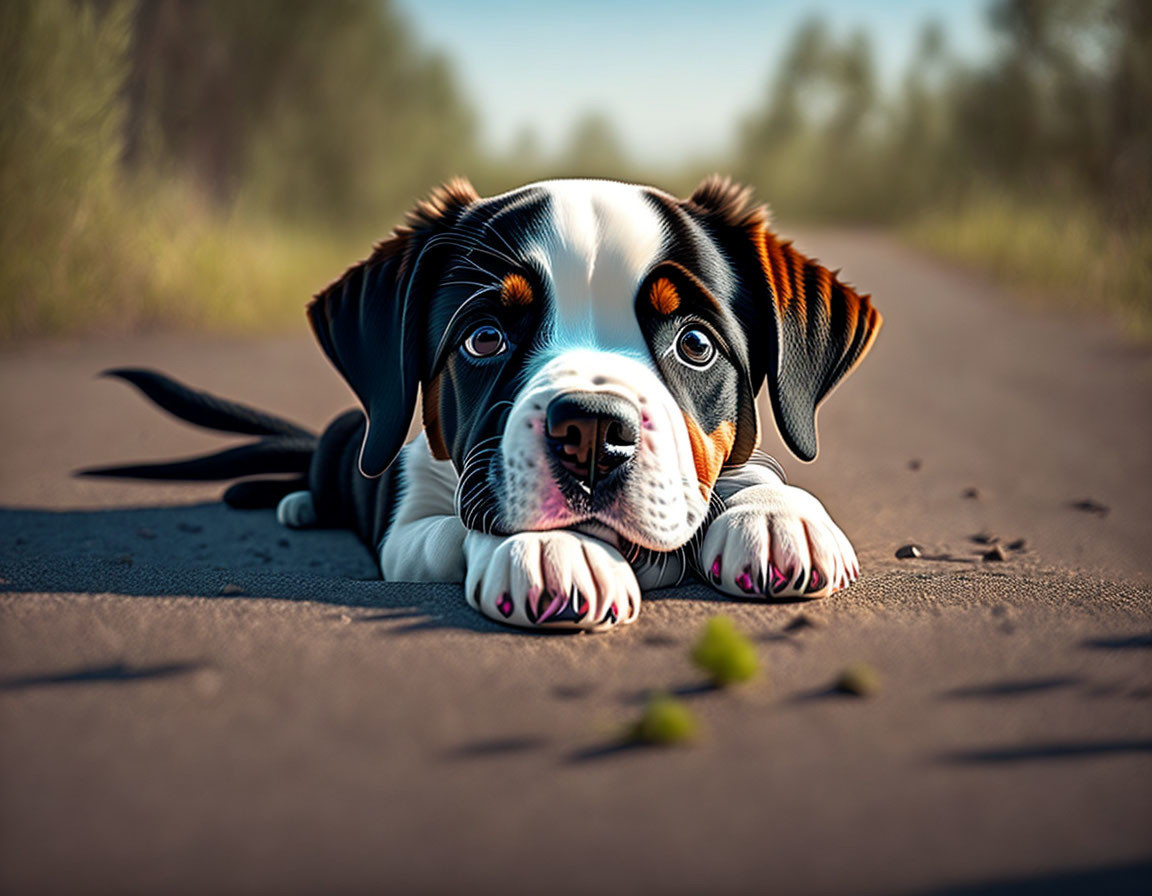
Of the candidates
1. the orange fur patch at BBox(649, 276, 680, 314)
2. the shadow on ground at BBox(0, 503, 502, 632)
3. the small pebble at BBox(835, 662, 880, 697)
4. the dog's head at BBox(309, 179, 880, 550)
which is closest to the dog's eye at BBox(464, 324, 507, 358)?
the dog's head at BBox(309, 179, 880, 550)

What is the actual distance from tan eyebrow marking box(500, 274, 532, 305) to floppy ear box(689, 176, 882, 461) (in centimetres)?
61

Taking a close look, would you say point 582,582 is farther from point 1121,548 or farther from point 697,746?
point 1121,548

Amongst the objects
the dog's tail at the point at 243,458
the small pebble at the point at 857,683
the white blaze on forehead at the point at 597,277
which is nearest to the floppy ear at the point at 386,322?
the white blaze on forehead at the point at 597,277

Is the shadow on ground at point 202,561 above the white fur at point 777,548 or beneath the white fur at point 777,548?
beneath

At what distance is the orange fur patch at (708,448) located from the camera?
2877 millimetres

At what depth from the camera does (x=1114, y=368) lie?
26.2 feet

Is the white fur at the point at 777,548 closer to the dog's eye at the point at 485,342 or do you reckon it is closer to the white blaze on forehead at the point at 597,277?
the white blaze on forehead at the point at 597,277

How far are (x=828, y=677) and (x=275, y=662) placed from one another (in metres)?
1.26

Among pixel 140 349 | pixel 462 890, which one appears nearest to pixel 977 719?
pixel 462 890

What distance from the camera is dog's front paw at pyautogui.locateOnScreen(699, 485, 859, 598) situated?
2.84 metres

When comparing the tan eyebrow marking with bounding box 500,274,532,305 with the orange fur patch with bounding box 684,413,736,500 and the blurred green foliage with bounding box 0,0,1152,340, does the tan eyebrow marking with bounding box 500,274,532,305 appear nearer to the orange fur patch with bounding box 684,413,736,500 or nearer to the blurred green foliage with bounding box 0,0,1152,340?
the orange fur patch with bounding box 684,413,736,500

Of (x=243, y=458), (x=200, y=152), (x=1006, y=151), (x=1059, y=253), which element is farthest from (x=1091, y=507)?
(x=1006, y=151)

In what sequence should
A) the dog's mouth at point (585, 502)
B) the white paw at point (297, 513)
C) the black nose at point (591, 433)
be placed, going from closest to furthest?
1. the black nose at point (591, 433)
2. the dog's mouth at point (585, 502)
3. the white paw at point (297, 513)

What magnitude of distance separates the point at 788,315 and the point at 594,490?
87 cm
